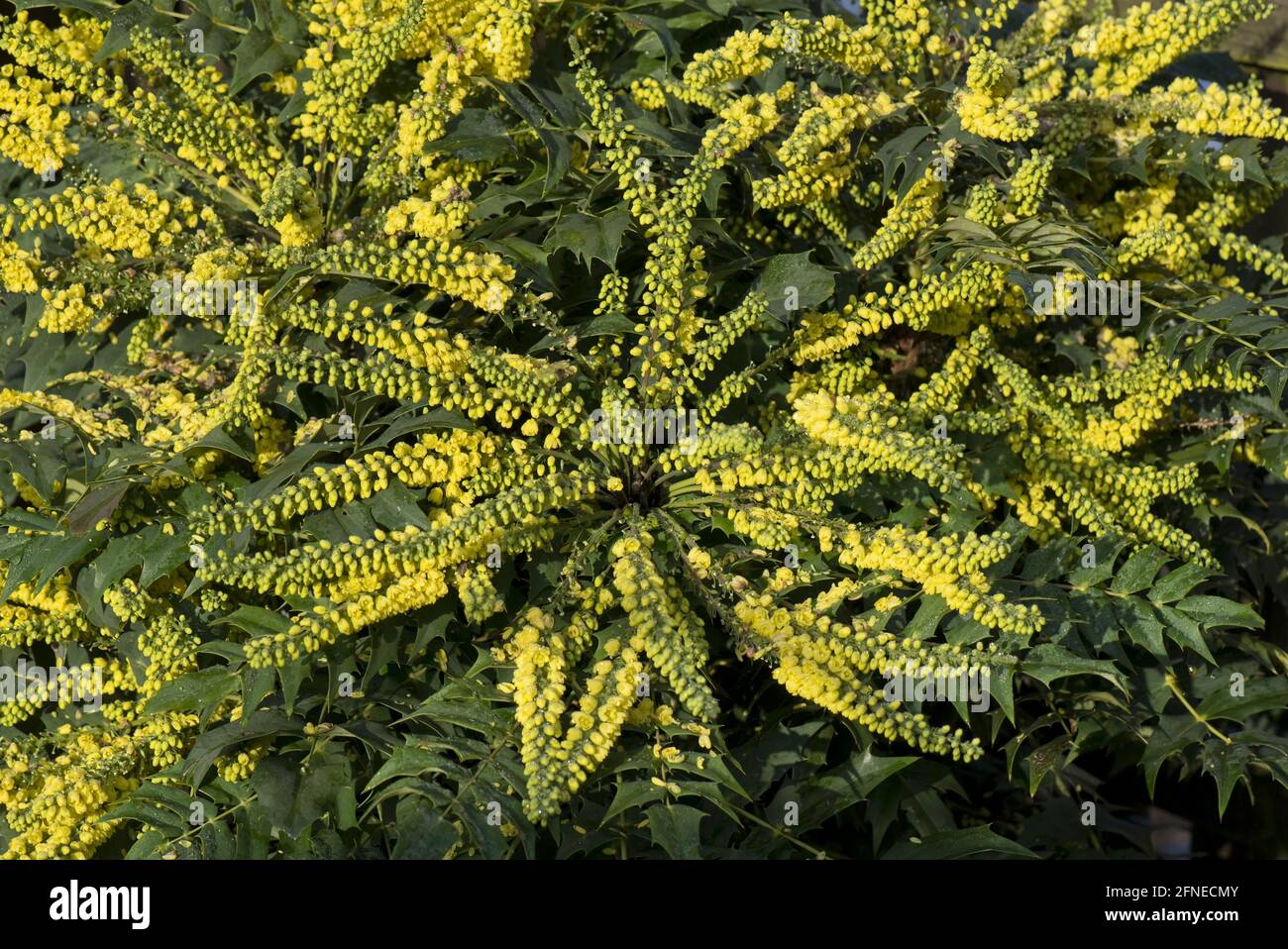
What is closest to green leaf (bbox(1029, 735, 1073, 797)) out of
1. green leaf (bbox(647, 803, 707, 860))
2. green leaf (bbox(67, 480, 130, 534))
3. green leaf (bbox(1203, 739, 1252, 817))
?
green leaf (bbox(1203, 739, 1252, 817))

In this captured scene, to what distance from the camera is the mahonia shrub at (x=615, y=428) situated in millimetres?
2529

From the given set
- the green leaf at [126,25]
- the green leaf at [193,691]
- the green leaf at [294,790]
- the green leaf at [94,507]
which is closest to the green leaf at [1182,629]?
the green leaf at [294,790]

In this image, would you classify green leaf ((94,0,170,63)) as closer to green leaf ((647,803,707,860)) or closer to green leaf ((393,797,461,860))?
green leaf ((393,797,461,860))

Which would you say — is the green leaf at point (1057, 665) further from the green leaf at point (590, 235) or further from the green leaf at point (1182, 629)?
the green leaf at point (590, 235)

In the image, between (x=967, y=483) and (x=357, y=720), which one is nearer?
(x=357, y=720)

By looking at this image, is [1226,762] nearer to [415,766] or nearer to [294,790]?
[415,766]

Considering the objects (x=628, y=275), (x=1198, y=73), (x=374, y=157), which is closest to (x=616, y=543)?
(x=628, y=275)

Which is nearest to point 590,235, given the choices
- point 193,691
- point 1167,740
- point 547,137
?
point 547,137

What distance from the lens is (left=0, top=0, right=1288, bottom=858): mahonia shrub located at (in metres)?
2.53

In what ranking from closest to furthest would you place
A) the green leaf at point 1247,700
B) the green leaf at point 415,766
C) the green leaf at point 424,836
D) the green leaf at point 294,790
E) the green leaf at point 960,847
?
1. the green leaf at point 424,836
2. the green leaf at point 415,766
3. the green leaf at point 294,790
4. the green leaf at point 960,847
5. the green leaf at point 1247,700

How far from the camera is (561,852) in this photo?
2.39 metres

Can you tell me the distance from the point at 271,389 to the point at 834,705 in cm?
141

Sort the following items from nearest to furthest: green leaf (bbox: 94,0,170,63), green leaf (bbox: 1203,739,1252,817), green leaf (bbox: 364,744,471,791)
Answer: green leaf (bbox: 364,744,471,791) → green leaf (bbox: 1203,739,1252,817) → green leaf (bbox: 94,0,170,63)
